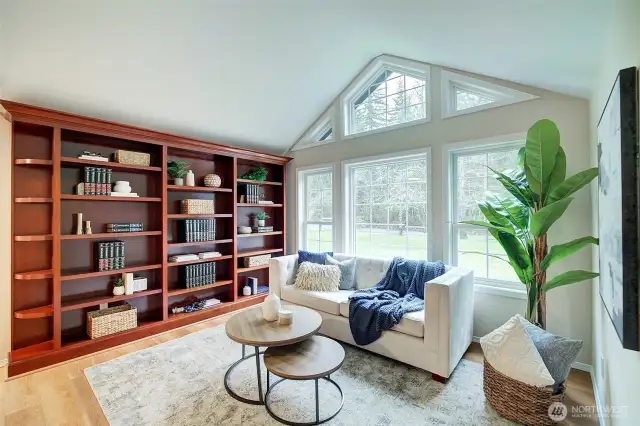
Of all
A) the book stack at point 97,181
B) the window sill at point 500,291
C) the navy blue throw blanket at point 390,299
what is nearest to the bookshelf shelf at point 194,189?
the book stack at point 97,181

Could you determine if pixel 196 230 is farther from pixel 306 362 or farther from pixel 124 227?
pixel 306 362

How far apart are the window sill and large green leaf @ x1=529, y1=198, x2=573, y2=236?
1.03 metres

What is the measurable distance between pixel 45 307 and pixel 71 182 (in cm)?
124

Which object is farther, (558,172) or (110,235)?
(110,235)

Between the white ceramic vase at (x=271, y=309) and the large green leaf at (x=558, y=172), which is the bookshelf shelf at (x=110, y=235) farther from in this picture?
the large green leaf at (x=558, y=172)

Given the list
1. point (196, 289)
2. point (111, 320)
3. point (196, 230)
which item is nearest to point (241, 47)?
point (196, 230)

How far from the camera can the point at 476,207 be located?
312 centimetres

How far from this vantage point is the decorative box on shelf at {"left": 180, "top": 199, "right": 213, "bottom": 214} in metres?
3.74

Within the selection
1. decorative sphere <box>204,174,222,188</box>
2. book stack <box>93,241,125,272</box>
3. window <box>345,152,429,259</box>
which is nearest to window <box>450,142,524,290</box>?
window <box>345,152,429,259</box>

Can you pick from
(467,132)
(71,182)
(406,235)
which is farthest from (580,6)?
(71,182)

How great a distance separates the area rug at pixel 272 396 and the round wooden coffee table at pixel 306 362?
0.07 meters

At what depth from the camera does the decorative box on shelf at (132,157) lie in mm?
3176

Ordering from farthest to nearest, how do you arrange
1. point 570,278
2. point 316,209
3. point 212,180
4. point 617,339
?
point 316,209 → point 212,180 → point 570,278 → point 617,339

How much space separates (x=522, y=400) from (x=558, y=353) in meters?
0.39
